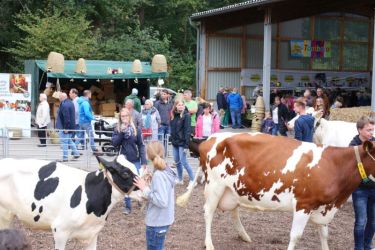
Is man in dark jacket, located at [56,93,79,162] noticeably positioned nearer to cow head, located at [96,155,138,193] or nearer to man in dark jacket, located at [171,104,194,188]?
man in dark jacket, located at [171,104,194,188]

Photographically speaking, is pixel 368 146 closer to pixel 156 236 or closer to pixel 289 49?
pixel 156 236

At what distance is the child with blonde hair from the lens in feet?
18.8

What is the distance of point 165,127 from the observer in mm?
15062

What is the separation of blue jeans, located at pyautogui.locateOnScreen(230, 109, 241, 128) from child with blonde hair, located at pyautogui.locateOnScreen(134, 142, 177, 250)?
1643cm

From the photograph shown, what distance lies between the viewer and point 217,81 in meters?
25.4

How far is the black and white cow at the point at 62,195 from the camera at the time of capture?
5980 mm

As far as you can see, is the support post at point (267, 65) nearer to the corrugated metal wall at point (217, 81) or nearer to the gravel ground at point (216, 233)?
the corrugated metal wall at point (217, 81)

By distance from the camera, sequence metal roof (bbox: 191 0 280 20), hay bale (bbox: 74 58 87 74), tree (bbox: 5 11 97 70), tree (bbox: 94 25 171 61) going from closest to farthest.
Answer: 1. metal roof (bbox: 191 0 280 20)
2. hay bale (bbox: 74 58 87 74)
3. tree (bbox: 5 11 97 70)
4. tree (bbox: 94 25 171 61)

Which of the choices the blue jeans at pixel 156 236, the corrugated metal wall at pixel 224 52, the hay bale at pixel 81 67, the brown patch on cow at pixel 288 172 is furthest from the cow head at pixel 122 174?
the corrugated metal wall at pixel 224 52

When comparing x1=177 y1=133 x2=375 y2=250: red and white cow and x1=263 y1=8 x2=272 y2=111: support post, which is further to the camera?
x1=263 y1=8 x2=272 y2=111: support post

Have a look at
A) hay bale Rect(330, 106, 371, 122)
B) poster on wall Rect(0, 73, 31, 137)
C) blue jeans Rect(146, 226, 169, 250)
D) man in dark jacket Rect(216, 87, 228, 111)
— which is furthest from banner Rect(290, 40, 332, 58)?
blue jeans Rect(146, 226, 169, 250)

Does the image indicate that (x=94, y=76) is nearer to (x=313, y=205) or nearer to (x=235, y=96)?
(x=235, y=96)

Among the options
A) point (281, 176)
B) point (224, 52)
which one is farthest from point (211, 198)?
point (224, 52)

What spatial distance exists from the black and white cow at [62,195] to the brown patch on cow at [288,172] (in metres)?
1.82
